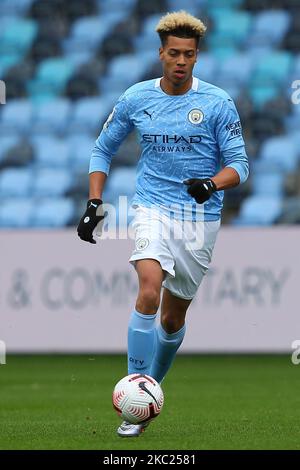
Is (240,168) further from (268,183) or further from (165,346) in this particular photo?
(268,183)

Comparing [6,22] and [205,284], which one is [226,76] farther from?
[205,284]

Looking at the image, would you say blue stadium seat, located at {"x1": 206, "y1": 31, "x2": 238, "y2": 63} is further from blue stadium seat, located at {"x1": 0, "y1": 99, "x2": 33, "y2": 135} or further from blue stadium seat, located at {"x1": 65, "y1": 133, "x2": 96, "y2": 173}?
blue stadium seat, located at {"x1": 0, "y1": 99, "x2": 33, "y2": 135}

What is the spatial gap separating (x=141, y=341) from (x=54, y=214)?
7058 millimetres

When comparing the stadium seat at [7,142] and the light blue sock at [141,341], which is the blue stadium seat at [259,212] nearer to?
the stadium seat at [7,142]

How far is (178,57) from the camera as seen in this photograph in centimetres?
616

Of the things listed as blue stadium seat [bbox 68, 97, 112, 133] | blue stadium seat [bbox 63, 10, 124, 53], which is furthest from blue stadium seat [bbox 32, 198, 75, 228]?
blue stadium seat [bbox 63, 10, 124, 53]

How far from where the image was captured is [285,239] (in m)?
11.5

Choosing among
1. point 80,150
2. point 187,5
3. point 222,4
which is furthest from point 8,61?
point 222,4

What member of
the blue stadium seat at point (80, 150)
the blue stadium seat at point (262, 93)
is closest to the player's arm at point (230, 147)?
the blue stadium seat at point (80, 150)

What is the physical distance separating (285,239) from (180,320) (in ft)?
16.6

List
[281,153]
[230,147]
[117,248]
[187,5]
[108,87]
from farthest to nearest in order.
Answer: [187,5]
[108,87]
[281,153]
[117,248]
[230,147]

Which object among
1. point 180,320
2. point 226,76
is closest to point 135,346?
point 180,320

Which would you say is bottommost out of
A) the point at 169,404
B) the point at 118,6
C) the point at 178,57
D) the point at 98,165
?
the point at 169,404

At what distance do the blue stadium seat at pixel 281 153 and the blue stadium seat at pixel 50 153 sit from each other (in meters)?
2.31
